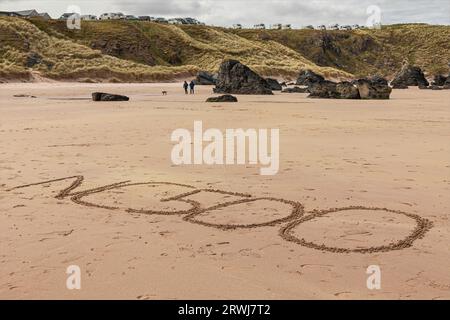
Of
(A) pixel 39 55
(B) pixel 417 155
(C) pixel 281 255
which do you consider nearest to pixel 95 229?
(C) pixel 281 255

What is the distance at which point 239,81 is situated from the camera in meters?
37.9

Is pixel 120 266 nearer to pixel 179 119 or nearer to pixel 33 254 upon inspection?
pixel 33 254

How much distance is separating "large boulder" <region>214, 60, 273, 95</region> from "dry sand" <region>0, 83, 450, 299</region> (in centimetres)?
2629

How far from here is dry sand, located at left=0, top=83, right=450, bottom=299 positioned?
4.18m

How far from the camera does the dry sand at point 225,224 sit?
4184 mm

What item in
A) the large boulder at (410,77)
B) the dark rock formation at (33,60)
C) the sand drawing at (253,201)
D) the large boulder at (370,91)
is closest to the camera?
the sand drawing at (253,201)

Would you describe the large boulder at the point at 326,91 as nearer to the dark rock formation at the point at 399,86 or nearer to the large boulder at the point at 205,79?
the large boulder at the point at 205,79

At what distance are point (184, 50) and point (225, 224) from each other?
71436mm

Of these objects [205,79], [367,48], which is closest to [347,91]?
[205,79]

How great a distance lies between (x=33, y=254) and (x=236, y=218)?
235 cm

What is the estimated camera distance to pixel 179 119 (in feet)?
57.1

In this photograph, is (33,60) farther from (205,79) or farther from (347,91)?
(347,91)

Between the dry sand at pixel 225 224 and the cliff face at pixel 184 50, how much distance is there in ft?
134

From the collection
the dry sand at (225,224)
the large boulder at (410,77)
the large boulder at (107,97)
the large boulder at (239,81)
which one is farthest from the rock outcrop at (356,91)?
the large boulder at (410,77)
